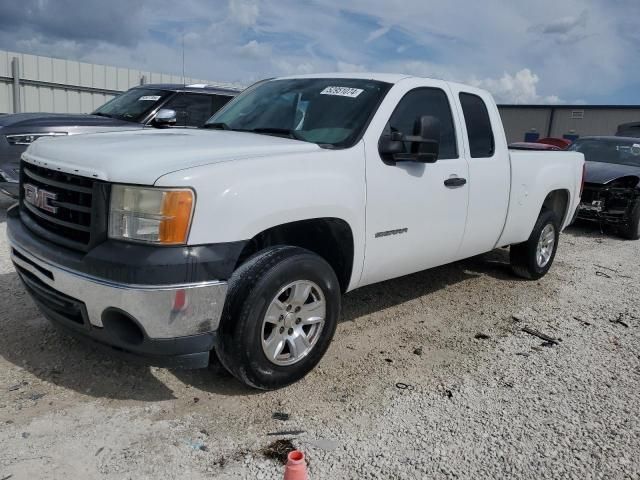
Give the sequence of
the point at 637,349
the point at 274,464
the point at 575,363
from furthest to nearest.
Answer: the point at 637,349 → the point at 575,363 → the point at 274,464

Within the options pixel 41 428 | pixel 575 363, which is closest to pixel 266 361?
pixel 41 428

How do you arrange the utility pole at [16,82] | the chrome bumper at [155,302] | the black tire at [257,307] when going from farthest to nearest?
the utility pole at [16,82]
the black tire at [257,307]
the chrome bumper at [155,302]

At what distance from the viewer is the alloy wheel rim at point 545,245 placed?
19.9 feet

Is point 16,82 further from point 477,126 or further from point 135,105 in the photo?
point 477,126

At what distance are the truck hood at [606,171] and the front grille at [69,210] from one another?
8690 mm

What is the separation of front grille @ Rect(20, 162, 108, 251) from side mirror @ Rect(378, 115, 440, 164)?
71.7 inches

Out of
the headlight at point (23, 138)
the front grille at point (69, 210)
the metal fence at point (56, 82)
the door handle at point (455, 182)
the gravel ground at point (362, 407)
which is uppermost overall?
the metal fence at point (56, 82)

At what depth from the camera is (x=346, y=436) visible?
2936mm

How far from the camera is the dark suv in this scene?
6922 millimetres

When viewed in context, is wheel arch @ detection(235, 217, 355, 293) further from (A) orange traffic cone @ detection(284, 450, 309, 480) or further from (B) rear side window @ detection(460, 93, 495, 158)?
(B) rear side window @ detection(460, 93, 495, 158)

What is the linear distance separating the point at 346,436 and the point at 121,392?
134 centimetres

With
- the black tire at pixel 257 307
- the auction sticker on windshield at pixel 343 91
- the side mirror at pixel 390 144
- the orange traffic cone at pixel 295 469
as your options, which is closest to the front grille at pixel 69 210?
the black tire at pixel 257 307

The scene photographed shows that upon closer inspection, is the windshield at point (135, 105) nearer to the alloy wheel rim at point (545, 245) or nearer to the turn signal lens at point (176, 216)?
the alloy wheel rim at point (545, 245)

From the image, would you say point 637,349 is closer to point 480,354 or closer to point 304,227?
point 480,354
